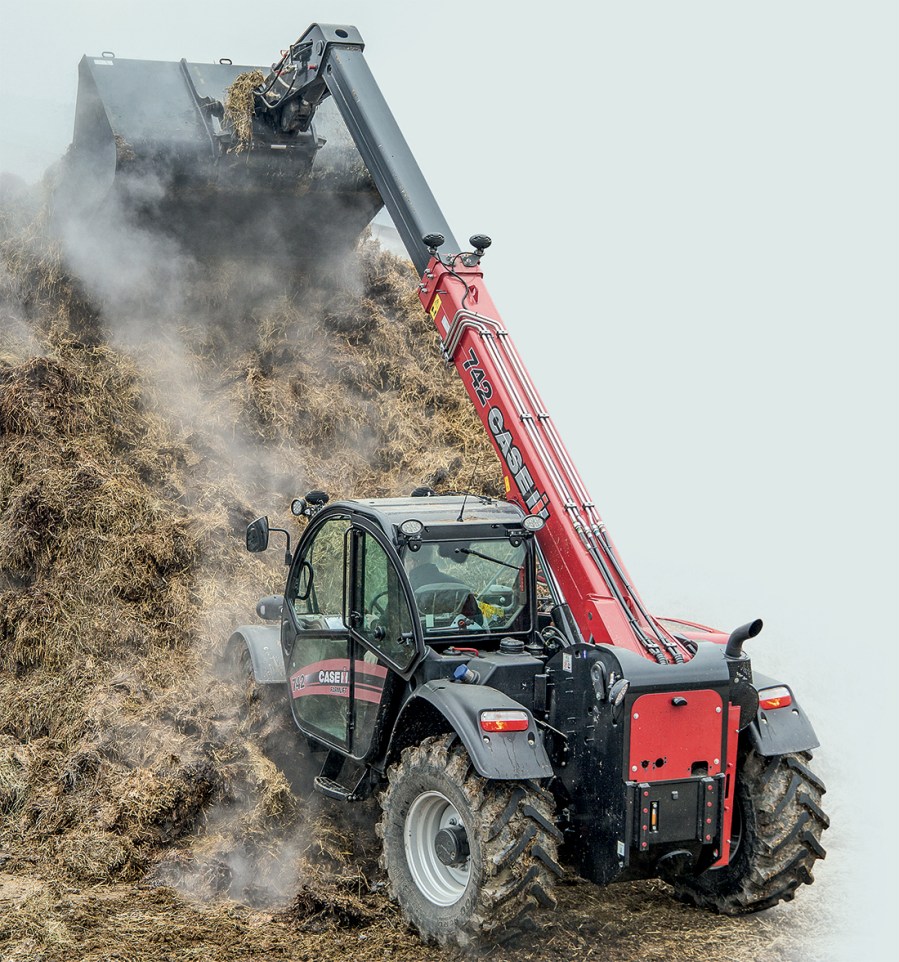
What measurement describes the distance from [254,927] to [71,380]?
204 inches

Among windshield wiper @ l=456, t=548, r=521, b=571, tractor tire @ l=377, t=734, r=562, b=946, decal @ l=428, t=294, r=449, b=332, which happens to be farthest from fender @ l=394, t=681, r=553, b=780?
decal @ l=428, t=294, r=449, b=332

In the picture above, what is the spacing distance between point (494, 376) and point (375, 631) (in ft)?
5.39

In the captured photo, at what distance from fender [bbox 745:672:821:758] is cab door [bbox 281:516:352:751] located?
2330 mm

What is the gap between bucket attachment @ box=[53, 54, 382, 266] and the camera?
1034 centimetres

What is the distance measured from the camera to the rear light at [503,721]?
19.9 feet

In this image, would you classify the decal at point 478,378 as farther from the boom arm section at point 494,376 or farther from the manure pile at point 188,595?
the manure pile at point 188,595

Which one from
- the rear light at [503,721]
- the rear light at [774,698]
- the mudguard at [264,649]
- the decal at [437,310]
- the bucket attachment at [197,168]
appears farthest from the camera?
the bucket attachment at [197,168]

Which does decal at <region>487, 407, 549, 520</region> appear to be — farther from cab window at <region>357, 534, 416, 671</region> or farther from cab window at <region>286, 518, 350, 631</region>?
cab window at <region>286, 518, 350, 631</region>

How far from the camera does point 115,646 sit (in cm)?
873

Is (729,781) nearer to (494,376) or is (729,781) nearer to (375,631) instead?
(375,631)

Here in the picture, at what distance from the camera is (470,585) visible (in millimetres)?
7027

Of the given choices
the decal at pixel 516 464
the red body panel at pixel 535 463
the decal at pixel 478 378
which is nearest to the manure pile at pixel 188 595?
the red body panel at pixel 535 463

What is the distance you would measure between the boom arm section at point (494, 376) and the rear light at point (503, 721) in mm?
625

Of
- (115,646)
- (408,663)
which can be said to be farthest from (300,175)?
(408,663)
